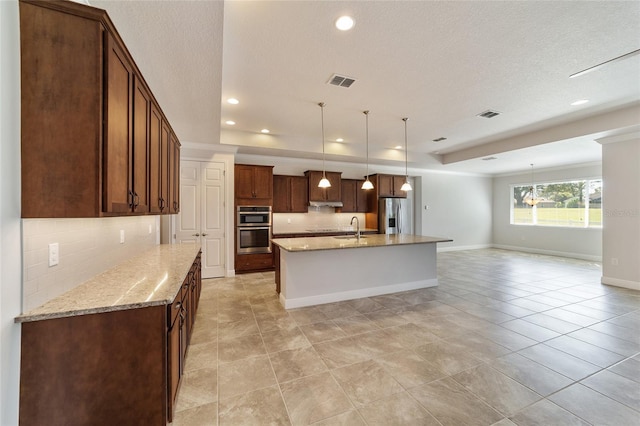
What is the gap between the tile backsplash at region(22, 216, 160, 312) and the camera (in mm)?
1366

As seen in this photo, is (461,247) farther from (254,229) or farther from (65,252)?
(65,252)

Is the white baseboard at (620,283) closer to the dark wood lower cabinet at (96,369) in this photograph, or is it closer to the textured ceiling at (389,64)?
the textured ceiling at (389,64)

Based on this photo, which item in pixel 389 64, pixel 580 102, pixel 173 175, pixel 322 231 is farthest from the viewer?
pixel 322 231

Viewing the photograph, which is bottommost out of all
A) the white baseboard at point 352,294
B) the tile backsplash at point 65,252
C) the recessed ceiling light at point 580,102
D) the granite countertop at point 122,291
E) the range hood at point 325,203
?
the white baseboard at point 352,294

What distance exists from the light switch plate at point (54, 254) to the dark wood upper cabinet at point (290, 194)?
459 centimetres

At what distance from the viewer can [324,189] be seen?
644 cm

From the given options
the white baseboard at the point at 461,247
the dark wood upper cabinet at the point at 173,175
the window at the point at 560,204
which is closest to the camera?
the dark wood upper cabinet at the point at 173,175

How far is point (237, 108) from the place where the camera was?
3.99 metres

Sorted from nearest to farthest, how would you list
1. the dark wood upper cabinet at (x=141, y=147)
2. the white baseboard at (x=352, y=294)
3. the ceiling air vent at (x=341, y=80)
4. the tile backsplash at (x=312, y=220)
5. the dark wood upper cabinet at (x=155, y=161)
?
the dark wood upper cabinet at (x=141, y=147), the dark wood upper cabinet at (x=155, y=161), the ceiling air vent at (x=341, y=80), the white baseboard at (x=352, y=294), the tile backsplash at (x=312, y=220)

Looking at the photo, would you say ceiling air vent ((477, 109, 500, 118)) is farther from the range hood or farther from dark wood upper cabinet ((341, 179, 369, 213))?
the range hood

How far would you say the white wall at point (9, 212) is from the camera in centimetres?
119

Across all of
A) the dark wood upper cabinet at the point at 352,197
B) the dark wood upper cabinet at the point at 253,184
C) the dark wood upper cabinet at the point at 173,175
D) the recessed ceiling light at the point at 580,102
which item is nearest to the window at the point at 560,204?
→ the recessed ceiling light at the point at 580,102

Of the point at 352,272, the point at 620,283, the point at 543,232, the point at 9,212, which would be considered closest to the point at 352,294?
Answer: the point at 352,272

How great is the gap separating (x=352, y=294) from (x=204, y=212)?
3.27 meters
